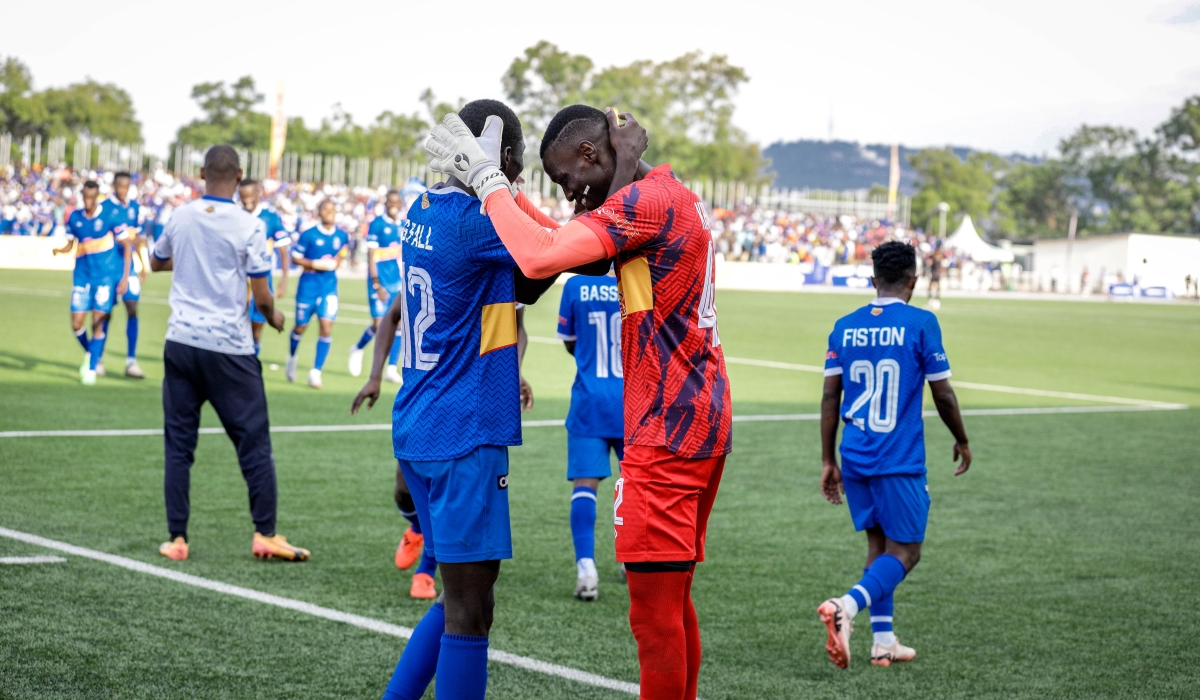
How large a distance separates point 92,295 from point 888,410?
453 inches

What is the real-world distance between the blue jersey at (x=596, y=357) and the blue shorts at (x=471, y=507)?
2.78 metres

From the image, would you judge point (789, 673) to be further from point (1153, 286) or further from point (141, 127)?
point (141, 127)

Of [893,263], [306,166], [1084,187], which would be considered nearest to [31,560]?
[893,263]

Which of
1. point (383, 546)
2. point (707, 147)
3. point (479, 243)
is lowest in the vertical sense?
point (383, 546)

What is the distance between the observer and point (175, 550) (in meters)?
6.55

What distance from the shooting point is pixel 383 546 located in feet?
23.5

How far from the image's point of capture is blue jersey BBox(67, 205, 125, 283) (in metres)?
A: 14.2

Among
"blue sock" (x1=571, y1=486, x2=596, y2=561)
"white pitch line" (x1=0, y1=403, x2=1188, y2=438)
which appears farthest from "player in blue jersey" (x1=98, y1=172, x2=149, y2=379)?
"blue sock" (x1=571, y1=486, x2=596, y2=561)

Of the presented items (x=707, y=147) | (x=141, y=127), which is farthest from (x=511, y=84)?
(x=141, y=127)

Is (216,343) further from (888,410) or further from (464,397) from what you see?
(888,410)

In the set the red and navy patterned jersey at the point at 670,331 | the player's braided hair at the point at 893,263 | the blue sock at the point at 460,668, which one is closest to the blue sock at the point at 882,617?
the player's braided hair at the point at 893,263

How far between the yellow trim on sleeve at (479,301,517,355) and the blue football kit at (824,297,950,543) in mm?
2166

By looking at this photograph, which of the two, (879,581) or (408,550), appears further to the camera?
(408,550)

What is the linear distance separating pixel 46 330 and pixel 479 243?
18257mm
